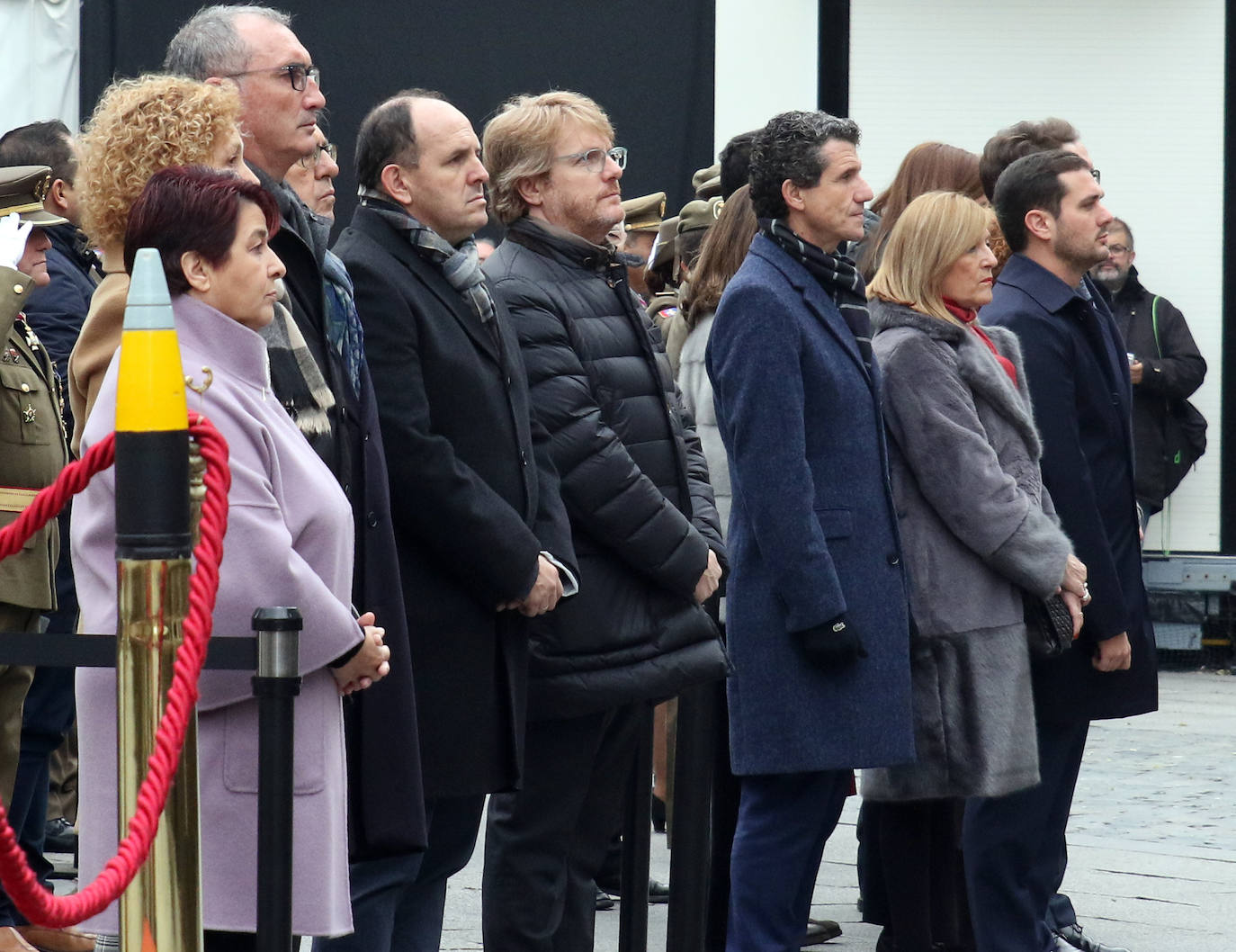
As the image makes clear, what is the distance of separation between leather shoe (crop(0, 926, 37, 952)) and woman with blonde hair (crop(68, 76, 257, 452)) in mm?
1891

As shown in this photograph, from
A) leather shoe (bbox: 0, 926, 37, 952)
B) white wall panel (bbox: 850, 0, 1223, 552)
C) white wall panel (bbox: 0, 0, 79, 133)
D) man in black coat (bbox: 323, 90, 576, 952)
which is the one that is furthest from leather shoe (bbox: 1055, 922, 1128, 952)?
white wall panel (bbox: 0, 0, 79, 133)

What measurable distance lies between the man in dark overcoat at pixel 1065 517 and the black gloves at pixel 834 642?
0.73m

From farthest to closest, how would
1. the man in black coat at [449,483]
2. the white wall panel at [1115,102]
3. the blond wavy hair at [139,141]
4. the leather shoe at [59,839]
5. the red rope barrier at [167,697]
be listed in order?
the white wall panel at [1115,102]
the leather shoe at [59,839]
the man in black coat at [449,483]
the blond wavy hair at [139,141]
the red rope barrier at [167,697]

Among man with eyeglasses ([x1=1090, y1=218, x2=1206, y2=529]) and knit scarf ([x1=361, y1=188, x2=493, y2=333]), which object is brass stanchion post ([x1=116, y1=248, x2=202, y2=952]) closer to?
knit scarf ([x1=361, y1=188, x2=493, y2=333])

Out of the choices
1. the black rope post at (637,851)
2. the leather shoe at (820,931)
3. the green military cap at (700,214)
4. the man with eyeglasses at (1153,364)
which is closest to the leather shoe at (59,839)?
the leather shoe at (820,931)

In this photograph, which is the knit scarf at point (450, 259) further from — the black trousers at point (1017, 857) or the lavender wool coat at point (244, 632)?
the black trousers at point (1017, 857)

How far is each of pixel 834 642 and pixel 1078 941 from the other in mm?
1459

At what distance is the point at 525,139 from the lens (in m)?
4.32

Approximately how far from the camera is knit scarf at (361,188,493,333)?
3.85m

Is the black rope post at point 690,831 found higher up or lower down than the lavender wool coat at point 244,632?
lower down

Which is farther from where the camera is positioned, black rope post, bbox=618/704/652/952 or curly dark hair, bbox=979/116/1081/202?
curly dark hair, bbox=979/116/1081/202

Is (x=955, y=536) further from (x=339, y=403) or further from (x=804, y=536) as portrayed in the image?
(x=339, y=403)

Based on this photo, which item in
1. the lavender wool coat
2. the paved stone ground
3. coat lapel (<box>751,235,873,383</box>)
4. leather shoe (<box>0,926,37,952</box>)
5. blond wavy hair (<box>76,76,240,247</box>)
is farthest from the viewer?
the paved stone ground

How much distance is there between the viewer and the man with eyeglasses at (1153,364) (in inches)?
386
